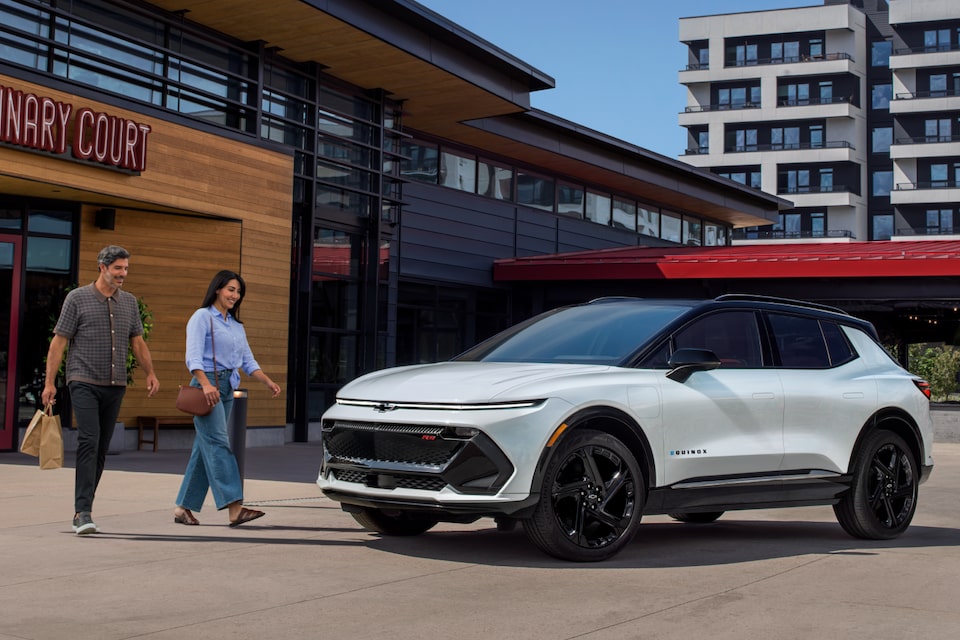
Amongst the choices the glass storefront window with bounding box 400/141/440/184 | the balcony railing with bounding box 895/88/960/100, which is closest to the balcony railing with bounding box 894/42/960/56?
the balcony railing with bounding box 895/88/960/100

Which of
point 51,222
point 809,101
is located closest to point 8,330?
point 51,222

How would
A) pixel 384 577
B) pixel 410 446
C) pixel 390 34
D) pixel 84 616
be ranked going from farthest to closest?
pixel 390 34 < pixel 410 446 < pixel 384 577 < pixel 84 616

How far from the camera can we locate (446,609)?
18.3 feet

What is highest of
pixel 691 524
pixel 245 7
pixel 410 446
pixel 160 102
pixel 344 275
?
pixel 245 7

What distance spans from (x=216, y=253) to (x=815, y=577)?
12346 mm

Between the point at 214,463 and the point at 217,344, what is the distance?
2.72 ft

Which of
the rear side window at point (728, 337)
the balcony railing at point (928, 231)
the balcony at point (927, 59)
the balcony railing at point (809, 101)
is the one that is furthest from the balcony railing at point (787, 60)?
the rear side window at point (728, 337)

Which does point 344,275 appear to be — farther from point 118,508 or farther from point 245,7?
point 118,508

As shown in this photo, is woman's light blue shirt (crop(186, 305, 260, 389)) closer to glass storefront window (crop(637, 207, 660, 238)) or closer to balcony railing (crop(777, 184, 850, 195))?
glass storefront window (crop(637, 207, 660, 238))

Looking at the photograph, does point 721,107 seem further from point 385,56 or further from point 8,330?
point 8,330

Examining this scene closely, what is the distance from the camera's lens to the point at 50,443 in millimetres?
8133

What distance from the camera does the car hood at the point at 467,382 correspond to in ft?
22.2

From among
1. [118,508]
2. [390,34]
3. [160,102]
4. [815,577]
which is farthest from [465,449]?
[390,34]

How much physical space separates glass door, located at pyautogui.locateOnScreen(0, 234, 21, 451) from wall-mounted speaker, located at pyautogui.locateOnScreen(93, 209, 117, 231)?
114 centimetres
